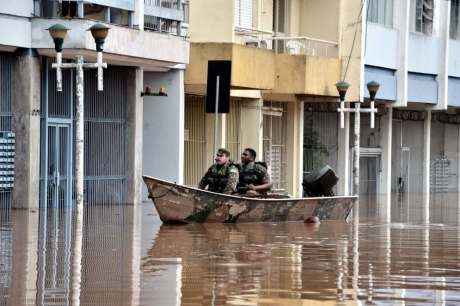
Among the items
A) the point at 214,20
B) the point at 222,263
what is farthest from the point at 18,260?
the point at 214,20

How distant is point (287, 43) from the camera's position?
142 ft

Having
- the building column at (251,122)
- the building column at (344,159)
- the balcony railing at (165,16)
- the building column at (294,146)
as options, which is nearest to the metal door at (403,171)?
the building column at (344,159)

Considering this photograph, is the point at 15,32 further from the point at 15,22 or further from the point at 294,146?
the point at 294,146

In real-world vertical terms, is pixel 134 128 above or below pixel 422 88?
below

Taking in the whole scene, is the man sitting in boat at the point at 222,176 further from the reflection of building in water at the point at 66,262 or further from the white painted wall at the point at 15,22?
the white painted wall at the point at 15,22

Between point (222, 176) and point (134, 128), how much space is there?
31.6 feet

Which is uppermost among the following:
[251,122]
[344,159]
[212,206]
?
[251,122]

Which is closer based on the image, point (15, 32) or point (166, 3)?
point (15, 32)

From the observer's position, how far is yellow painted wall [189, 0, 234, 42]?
38.2 m

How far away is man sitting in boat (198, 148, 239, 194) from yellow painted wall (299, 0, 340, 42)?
18968 millimetres

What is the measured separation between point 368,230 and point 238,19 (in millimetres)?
14984

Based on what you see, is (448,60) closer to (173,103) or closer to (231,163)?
(173,103)

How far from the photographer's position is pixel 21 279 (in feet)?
49.4

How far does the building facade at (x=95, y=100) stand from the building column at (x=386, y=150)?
16.5 m
